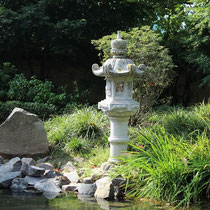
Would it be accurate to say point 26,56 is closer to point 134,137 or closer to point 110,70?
point 134,137

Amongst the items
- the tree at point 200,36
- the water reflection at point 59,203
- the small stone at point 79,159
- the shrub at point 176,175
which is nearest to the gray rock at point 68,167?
the small stone at point 79,159

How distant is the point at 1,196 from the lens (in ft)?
17.8

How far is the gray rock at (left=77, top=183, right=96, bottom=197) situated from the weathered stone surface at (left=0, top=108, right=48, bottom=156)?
6.46ft

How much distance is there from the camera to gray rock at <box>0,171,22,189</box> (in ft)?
19.5

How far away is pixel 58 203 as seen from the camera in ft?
16.7

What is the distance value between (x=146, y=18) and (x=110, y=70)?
319 inches

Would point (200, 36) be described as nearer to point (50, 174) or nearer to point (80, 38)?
point (80, 38)

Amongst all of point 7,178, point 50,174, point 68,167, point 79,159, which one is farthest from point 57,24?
point 7,178

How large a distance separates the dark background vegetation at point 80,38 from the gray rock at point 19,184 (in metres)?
5.84

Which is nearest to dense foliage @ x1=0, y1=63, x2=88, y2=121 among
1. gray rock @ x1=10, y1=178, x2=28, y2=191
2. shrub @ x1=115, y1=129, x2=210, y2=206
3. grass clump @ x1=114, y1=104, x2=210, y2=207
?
gray rock @ x1=10, y1=178, x2=28, y2=191

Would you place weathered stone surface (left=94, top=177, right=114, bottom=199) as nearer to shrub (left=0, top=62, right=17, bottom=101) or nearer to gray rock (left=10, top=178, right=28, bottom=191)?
gray rock (left=10, top=178, right=28, bottom=191)

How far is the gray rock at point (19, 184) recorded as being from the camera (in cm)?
588

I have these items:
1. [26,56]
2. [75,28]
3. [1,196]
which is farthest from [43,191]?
[26,56]

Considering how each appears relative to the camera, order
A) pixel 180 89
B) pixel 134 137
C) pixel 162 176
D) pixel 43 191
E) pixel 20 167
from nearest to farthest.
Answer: pixel 162 176 → pixel 43 191 → pixel 20 167 → pixel 134 137 → pixel 180 89
